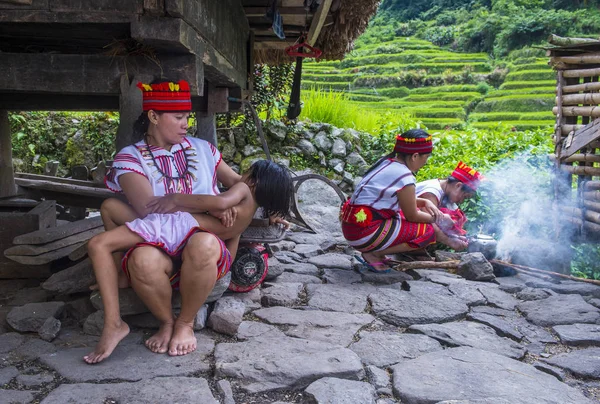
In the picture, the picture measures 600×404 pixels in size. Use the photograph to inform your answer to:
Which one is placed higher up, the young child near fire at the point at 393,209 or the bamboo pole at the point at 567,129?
the bamboo pole at the point at 567,129

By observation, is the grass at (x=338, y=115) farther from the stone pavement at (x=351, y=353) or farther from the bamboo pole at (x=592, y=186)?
the stone pavement at (x=351, y=353)

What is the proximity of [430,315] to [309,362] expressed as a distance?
125cm

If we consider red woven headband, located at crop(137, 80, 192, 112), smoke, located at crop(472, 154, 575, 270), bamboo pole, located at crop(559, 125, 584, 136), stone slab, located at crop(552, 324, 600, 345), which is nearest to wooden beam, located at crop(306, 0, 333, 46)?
red woven headband, located at crop(137, 80, 192, 112)

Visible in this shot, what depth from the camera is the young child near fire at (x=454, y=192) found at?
4988 mm

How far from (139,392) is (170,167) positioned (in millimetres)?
1343

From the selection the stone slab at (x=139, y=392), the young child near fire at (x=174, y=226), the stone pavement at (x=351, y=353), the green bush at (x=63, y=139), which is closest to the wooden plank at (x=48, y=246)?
the stone pavement at (x=351, y=353)

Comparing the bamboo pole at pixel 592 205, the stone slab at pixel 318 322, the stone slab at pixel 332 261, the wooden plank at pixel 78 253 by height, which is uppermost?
the bamboo pole at pixel 592 205

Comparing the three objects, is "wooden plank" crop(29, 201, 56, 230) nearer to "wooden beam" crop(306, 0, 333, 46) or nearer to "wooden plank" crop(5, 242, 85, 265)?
"wooden plank" crop(5, 242, 85, 265)

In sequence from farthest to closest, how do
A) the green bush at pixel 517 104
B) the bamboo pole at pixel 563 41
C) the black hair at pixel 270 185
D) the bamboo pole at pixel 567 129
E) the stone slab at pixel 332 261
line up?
1. the green bush at pixel 517 104
2. the bamboo pole at pixel 567 129
3. the bamboo pole at pixel 563 41
4. the stone slab at pixel 332 261
5. the black hair at pixel 270 185

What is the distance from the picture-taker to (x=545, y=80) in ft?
90.7

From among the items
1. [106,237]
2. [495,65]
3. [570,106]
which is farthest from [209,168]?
[495,65]

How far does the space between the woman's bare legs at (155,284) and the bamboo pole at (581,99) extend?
→ 4707 mm

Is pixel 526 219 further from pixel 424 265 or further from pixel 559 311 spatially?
pixel 559 311

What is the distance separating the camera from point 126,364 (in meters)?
2.75
